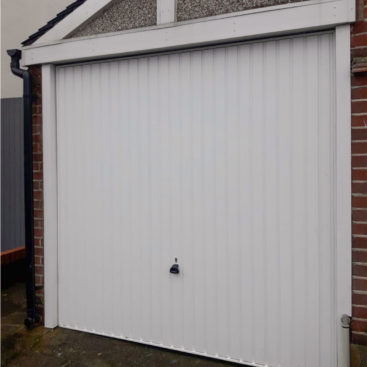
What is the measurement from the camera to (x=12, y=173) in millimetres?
5512

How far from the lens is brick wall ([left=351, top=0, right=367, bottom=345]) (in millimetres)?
2477

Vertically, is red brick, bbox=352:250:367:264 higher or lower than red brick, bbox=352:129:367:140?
lower

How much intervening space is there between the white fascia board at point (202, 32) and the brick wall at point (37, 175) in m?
0.24

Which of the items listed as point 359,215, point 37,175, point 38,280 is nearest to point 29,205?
point 37,175

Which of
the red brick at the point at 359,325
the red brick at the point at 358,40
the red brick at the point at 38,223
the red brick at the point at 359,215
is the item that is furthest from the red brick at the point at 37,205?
the red brick at the point at 358,40

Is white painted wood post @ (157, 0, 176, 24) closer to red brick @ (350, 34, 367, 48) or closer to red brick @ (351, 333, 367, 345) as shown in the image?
red brick @ (350, 34, 367, 48)

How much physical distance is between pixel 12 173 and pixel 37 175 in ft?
7.67

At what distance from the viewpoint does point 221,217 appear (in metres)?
2.98

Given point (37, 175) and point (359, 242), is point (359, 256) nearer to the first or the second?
point (359, 242)

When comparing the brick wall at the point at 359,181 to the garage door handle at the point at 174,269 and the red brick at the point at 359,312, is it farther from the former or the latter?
the garage door handle at the point at 174,269

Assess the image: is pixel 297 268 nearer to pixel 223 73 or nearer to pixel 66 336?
pixel 223 73

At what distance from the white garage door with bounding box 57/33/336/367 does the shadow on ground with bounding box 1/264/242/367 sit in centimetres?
10

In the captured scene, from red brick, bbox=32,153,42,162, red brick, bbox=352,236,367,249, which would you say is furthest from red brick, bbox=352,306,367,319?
red brick, bbox=32,153,42,162

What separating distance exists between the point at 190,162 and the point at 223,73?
81cm
